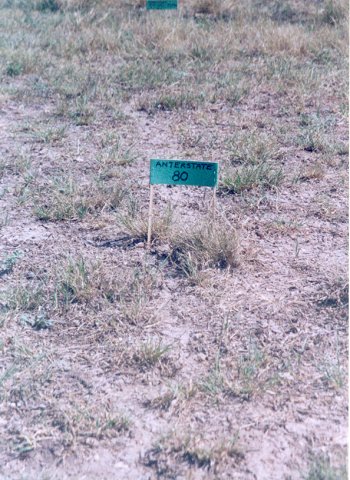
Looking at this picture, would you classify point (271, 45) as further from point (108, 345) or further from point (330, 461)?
point (330, 461)

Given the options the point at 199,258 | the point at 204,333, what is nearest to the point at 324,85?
the point at 199,258

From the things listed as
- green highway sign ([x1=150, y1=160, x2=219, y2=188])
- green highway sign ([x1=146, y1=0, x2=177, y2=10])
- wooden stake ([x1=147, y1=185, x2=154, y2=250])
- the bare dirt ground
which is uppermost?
green highway sign ([x1=146, y1=0, x2=177, y2=10])

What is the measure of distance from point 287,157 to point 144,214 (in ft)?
4.59

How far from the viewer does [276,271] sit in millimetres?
3582

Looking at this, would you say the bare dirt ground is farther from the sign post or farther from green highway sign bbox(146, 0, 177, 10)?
green highway sign bbox(146, 0, 177, 10)

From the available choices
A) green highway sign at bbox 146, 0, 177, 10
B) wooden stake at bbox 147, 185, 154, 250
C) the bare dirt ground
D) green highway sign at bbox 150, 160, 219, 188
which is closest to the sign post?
green highway sign at bbox 150, 160, 219, 188

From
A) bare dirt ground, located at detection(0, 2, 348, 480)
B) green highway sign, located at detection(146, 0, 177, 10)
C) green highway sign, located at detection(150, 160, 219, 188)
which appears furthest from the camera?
green highway sign, located at detection(146, 0, 177, 10)

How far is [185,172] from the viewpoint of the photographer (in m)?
3.57

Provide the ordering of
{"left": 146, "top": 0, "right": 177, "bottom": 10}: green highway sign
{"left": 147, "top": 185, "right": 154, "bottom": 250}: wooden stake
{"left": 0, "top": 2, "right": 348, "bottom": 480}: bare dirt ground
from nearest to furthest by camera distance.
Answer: {"left": 0, "top": 2, "right": 348, "bottom": 480}: bare dirt ground, {"left": 147, "top": 185, "right": 154, "bottom": 250}: wooden stake, {"left": 146, "top": 0, "right": 177, "bottom": 10}: green highway sign

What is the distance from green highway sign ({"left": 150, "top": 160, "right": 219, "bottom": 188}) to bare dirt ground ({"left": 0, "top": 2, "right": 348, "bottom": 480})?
0.40 meters

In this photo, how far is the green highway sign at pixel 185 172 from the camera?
3561 millimetres

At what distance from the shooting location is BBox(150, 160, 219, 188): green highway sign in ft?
11.7

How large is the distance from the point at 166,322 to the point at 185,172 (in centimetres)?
84

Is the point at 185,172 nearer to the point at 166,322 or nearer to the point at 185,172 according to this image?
the point at 185,172
